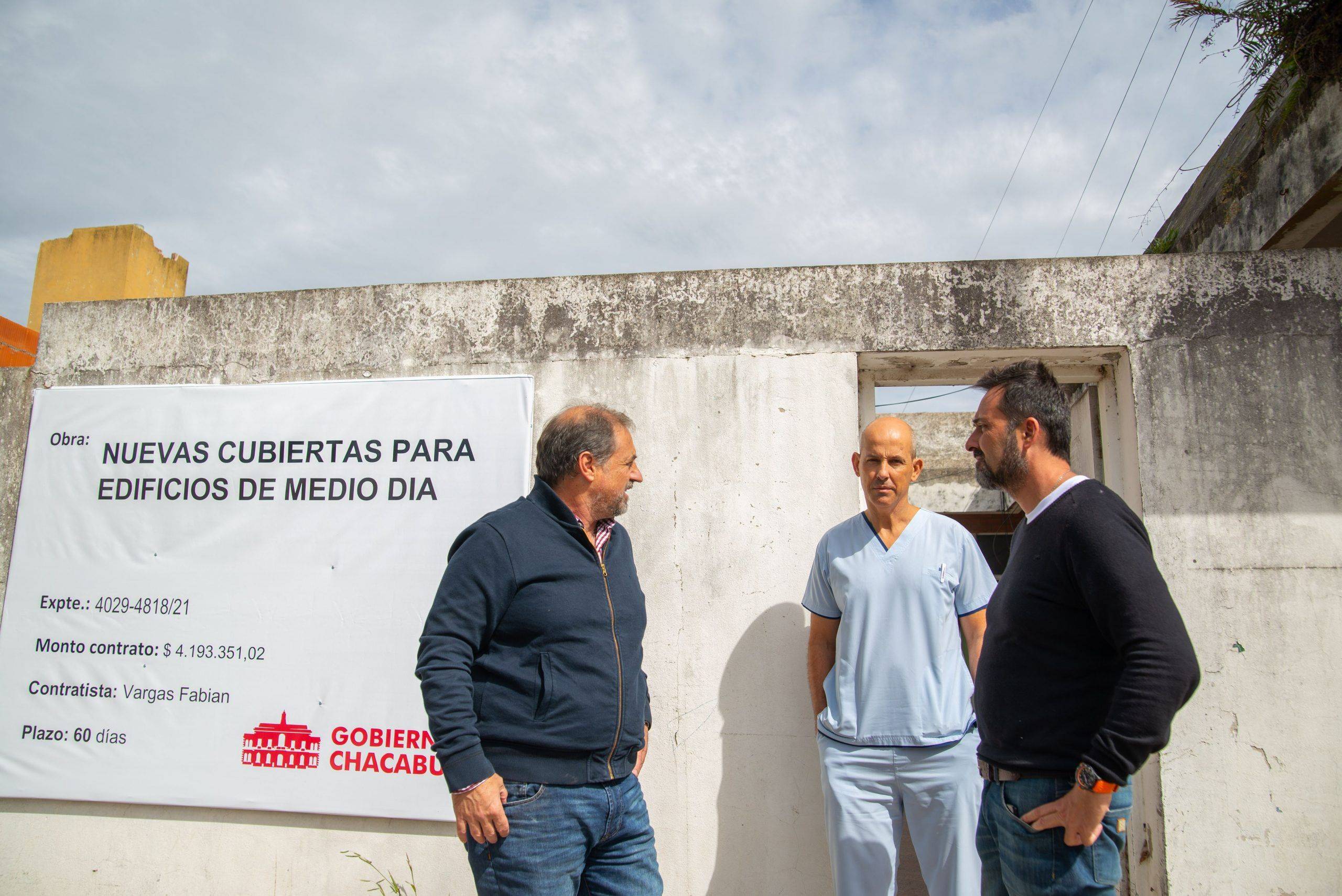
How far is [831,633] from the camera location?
2805 mm

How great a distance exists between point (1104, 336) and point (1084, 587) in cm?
183

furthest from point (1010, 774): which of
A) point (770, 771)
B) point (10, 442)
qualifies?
point (10, 442)

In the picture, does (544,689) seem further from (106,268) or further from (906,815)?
(106,268)

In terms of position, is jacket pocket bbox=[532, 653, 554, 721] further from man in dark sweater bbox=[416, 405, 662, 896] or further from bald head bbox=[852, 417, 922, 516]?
bald head bbox=[852, 417, 922, 516]

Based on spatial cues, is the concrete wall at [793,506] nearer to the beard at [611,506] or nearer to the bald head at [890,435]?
the bald head at [890,435]

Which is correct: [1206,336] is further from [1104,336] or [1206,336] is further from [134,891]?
[134,891]

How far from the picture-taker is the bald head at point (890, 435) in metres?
2.70

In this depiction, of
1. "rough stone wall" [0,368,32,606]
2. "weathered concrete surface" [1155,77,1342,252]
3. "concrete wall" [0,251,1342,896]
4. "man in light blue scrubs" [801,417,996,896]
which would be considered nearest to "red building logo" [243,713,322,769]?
"concrete wall" [0,251,1342,896]

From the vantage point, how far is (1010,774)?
5.76 feet

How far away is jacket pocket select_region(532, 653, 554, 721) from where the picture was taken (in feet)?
6.25

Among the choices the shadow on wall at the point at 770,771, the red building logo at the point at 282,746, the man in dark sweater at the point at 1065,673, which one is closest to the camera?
the man in dark sweater at the point at 1065,673

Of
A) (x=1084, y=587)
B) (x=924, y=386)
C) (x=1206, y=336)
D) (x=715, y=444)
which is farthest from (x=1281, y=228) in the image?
(x=1084, y=587)

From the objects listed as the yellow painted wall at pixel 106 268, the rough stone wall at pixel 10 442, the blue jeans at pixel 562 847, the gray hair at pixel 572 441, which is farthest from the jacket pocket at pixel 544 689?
the yellow painted wall at pixel 106 268

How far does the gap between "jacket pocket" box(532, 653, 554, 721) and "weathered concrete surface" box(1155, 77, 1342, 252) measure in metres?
3.34
